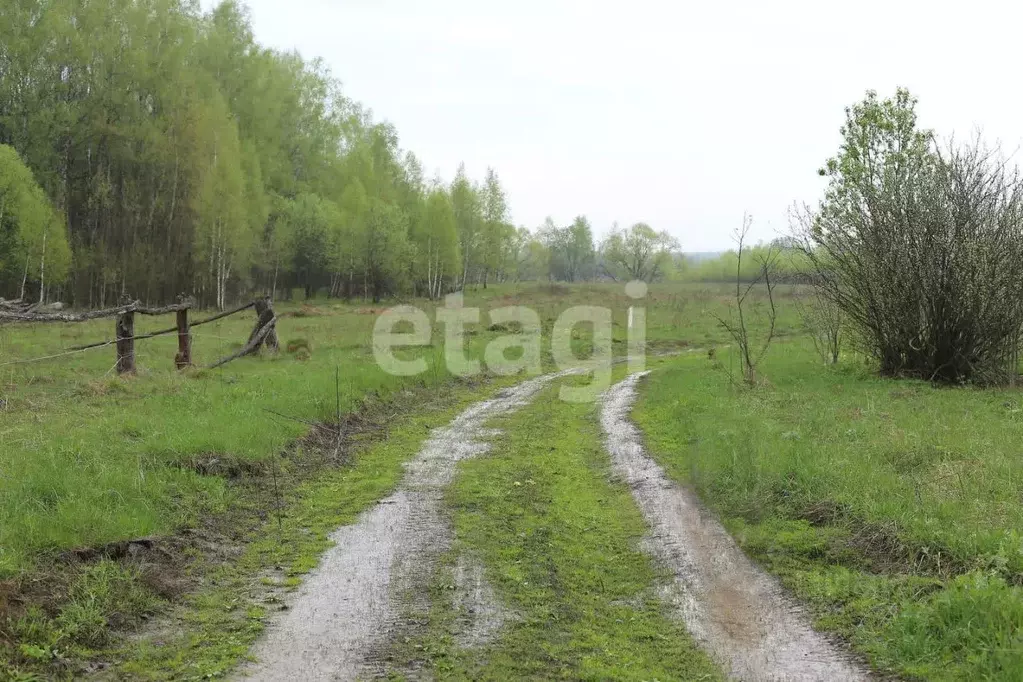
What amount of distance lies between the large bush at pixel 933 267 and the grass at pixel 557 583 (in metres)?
10.9

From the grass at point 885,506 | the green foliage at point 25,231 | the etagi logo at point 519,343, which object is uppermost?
the green foliage at point 25,231

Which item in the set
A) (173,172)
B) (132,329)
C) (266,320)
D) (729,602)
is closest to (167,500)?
(729,602)

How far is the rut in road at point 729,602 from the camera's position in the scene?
5.08 m

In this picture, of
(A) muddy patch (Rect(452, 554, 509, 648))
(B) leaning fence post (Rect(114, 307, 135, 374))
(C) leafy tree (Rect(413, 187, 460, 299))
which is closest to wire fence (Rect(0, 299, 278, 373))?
Result: (B) leaning fence post (Rect(114, 307, 135, 374))

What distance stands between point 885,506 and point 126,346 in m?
14.6

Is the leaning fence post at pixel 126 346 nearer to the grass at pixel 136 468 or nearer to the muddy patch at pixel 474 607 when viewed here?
the grass at pixel 136 468

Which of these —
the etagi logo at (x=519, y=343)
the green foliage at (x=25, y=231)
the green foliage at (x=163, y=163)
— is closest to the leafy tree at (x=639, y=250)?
the green foliage at (x=163, y=163)

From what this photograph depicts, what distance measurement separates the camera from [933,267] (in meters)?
17.3

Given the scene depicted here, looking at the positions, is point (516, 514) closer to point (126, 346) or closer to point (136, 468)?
point (136, 468)

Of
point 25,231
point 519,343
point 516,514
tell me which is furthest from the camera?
point 25,231

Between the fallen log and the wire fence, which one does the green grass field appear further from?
the fallen log

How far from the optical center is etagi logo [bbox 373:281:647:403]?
67.4 feet

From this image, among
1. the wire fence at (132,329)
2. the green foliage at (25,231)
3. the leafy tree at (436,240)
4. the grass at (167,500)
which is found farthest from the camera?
the leafy tree at (436,240)

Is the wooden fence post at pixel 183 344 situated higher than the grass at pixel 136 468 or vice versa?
the wooden fence post at pixel 183 344
